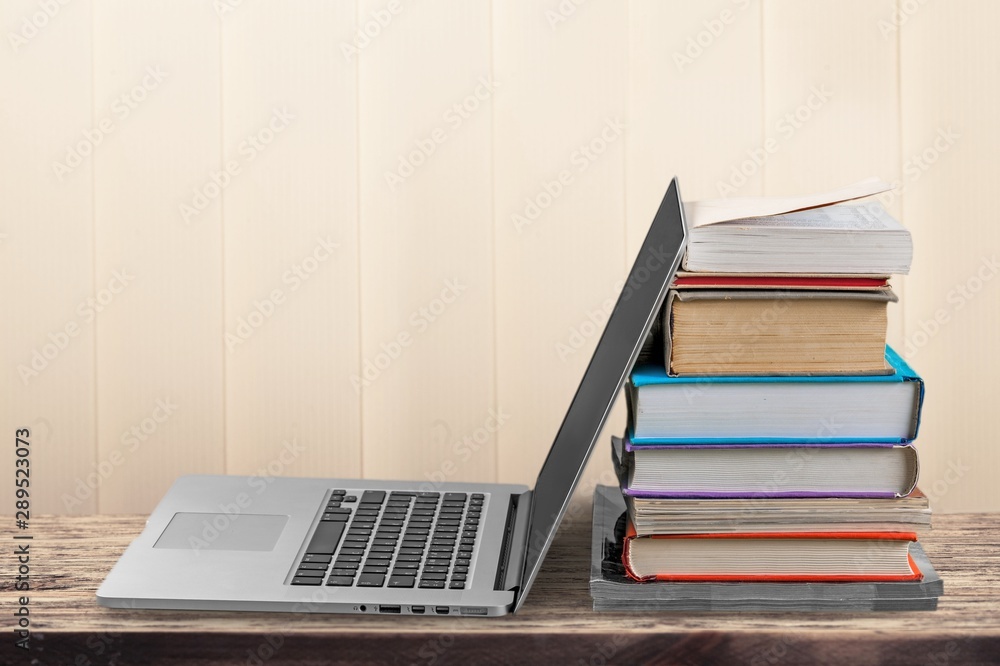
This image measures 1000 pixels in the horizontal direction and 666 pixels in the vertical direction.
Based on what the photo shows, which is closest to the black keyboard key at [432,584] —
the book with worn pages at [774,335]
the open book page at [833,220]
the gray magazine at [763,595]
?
the gray magazine at [763,595]

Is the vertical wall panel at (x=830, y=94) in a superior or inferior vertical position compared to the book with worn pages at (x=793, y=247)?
superior

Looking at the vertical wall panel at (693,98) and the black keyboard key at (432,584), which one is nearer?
the black keyboard key at (432,584)

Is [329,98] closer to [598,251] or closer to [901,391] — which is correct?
[598,251]

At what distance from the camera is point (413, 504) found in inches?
35.7

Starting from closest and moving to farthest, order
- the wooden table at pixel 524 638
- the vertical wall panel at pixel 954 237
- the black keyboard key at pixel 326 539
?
the wooden table at pixel 524 638
the black keyboard key at pixel 326 539
the vertical wall panel at pixel 954 237

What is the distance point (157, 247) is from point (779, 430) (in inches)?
38.4

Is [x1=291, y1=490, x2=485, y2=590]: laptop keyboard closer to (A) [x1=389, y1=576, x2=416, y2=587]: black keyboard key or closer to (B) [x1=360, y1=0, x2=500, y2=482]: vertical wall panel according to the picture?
(A) [x1=389, y1=576, x2=416, y2=587]: black keyboard key

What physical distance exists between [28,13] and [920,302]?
1.34 meters

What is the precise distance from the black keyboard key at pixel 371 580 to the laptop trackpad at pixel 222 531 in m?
0.11

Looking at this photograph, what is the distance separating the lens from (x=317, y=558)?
30.5 inches

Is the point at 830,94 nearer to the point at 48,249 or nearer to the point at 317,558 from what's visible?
the point at 317,558

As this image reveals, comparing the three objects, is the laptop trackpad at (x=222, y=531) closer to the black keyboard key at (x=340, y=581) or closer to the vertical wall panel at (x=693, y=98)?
the black keyboard key at (x=340, y=581)

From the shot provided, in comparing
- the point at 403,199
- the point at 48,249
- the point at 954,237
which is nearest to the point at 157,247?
the point at 48,249

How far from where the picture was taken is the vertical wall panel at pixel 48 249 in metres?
1.32
